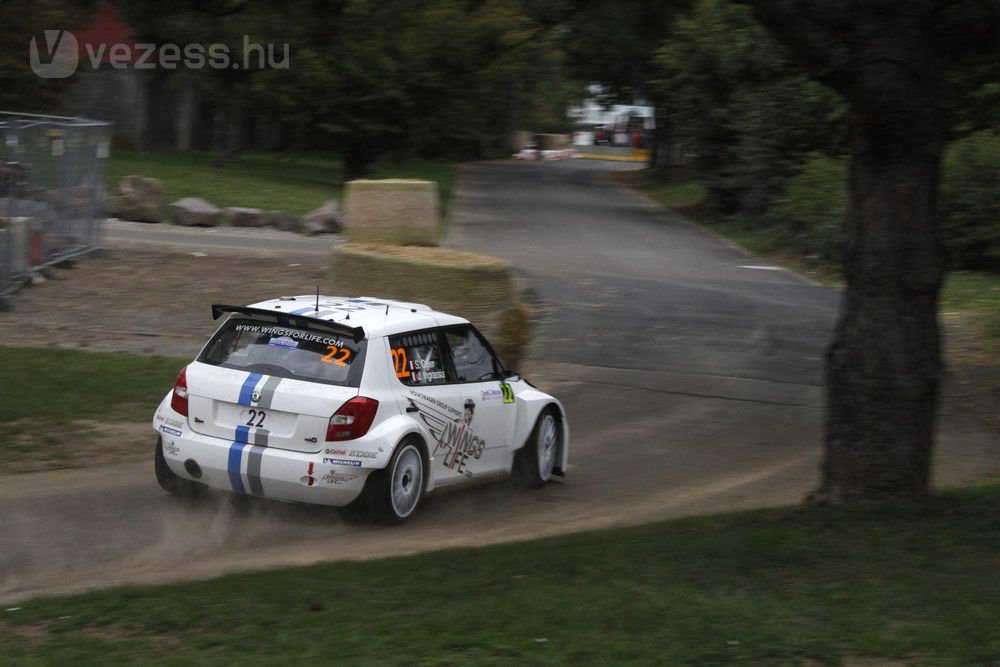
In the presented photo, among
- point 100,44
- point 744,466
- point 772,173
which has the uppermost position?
point 100,44

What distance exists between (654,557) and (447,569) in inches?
44.4

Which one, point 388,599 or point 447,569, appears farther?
point 447,569

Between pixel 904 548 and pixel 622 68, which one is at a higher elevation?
pixel 622 68

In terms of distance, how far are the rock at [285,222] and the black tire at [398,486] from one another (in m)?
18.8

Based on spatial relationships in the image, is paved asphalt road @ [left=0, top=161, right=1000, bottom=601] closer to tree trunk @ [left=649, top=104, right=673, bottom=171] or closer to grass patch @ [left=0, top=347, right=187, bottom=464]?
grass patch @ [left=0, top=347, right=187, bottom=464]

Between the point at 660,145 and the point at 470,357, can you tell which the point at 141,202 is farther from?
the point at 660,145

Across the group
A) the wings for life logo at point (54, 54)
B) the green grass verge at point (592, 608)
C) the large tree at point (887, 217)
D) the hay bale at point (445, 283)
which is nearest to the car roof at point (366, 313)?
the green grass verge at point (592, 608)

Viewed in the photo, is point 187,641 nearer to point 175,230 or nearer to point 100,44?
point 175,230

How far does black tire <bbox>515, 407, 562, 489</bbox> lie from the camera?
10281mm

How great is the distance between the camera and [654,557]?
22.9 ft

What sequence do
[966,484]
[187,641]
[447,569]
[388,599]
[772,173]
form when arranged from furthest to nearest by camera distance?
[772,173]
[966,484]
[447,569]
[388,599]
[187,641]

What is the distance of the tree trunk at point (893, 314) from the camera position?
791 centimetres

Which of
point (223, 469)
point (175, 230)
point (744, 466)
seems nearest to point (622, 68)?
point (175, 230)

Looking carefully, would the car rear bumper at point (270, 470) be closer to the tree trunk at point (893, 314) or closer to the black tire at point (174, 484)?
the black tire at point (174, 484)
